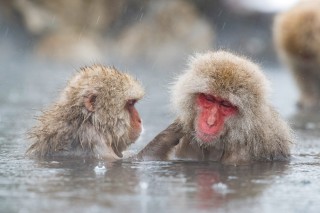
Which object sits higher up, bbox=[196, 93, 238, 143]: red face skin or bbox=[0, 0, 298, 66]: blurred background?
bbox=[0, 0, 298, 66]: blurred background

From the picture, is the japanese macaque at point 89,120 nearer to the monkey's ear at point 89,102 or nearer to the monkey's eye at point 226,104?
the monkey's ear at point 89,102

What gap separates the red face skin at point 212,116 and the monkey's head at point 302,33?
5846mm

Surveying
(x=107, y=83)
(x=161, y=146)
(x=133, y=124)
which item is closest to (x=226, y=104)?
(x=161, y=146)

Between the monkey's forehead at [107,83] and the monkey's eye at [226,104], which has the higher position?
the monkey's forehead at [107,83]

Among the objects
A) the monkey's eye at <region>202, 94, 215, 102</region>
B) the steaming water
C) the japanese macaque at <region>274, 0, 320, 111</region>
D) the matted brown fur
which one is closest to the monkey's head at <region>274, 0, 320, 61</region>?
the japanese macaque at <region>274, 0, 320, 111</region>

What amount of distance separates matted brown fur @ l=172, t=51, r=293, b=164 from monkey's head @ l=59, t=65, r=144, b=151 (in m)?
0.34

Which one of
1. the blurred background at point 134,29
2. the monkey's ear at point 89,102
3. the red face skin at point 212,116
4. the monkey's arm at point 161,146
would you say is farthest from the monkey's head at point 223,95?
the blurred background at point 134,29

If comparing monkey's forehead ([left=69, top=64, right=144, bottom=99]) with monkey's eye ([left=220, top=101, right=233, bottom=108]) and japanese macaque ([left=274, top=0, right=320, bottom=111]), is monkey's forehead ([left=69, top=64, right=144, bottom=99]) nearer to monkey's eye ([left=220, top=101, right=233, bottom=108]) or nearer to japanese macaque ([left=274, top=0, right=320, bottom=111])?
monkey's eye ([left=220, top=101, right=233, bottom=108])

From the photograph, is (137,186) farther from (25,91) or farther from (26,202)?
(25,91)

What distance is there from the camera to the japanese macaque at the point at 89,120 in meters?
5.91

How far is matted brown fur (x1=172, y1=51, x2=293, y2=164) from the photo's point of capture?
18.4 ft

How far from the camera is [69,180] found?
4.88 metres

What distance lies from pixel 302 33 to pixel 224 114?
5.90 m

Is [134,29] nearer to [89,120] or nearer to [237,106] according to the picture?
[89,120]
